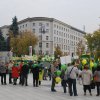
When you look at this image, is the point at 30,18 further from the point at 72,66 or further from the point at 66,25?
the point at 72,66

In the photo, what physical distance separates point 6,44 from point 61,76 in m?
83.1

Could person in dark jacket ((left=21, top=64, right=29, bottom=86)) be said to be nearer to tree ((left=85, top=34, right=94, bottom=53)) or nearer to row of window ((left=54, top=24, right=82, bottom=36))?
tree ((left=85, top=34, right=94, bottom=53))

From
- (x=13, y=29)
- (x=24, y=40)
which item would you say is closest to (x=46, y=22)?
(x=13, y=29)

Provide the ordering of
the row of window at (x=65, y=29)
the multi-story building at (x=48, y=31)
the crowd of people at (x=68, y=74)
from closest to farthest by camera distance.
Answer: the crowd of people at (x=68, y=74) < the multi-story building at (x=48, y=31) < the row of window at (x=65, y=29)

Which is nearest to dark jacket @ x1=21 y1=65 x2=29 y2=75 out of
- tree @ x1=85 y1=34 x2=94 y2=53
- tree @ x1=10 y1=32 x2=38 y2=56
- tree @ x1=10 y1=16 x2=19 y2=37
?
tree @ x1=85 y1=34 x2=94 y2=53

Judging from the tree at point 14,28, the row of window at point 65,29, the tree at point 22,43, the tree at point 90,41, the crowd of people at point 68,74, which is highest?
the row of window at point 65,29

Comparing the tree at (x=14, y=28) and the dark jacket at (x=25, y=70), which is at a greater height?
the tree at (x=14, y=28)

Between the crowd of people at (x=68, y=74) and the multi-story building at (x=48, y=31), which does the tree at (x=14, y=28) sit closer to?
the multi-story building at (x=48, y=31)

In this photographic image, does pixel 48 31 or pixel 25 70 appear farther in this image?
pixel 48 31

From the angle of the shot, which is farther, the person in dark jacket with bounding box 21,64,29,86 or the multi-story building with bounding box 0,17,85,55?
the multi-story building with bounding box 0,17,85,55

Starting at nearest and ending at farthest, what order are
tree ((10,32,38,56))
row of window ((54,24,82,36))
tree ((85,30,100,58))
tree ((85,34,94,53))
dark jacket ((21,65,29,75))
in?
dark jacket ((21,65,29,75)) < tree ((85,30,100,58)) < tree ((85,34,94,53)) < tree ((10,32,38,56)) < row of window ((54,24,82,36))

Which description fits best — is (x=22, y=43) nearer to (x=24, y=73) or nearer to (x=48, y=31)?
(x=48, y=31)

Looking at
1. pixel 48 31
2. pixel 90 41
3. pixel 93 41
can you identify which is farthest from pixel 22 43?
pixel 48 31

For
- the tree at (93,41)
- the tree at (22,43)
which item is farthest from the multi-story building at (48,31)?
the tree at (93,41)
